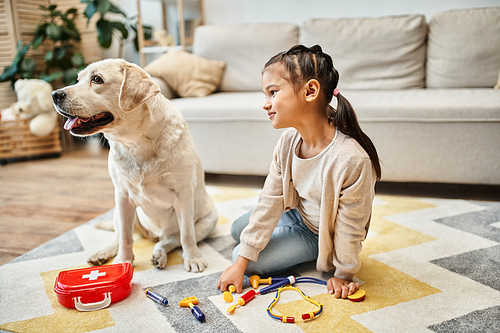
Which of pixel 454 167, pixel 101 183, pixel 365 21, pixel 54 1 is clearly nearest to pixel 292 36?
pixel 365 21

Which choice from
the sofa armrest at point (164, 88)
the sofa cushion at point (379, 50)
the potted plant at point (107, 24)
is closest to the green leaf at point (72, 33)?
the potted plant at point (107, 24)

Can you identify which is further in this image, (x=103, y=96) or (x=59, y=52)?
(x=59, y=52)

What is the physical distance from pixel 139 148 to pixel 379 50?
82.7 inches

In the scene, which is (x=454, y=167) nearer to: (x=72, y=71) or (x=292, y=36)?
(x=292, y=36)

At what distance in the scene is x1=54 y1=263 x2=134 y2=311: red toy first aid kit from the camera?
1.15 metres

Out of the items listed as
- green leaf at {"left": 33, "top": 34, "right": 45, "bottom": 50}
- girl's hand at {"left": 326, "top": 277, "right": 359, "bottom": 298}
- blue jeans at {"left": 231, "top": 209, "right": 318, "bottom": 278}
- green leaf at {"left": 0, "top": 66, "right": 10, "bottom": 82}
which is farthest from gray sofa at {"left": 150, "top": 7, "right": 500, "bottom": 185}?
green leaf at {"left": 0, "top": 66, "right": 10, "bottom": 82}

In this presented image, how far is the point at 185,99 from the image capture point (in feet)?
8.86

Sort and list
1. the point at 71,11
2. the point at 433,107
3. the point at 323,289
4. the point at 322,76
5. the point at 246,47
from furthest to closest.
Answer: the point at 71,11
the point at 246,47
the point at 433,107
the point at 323,289
the point at 322,76

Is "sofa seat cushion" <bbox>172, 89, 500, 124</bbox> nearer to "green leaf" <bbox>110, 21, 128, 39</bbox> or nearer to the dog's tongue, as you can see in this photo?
the dog's tongue

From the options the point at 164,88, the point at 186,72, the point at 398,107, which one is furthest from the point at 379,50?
the point at 164,88

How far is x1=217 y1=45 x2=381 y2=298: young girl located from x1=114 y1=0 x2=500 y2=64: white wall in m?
2.49

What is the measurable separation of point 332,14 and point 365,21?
Answer: 2.21ft

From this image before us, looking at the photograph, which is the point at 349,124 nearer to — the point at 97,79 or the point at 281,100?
the point at 281,100

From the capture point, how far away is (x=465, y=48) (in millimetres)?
2598
